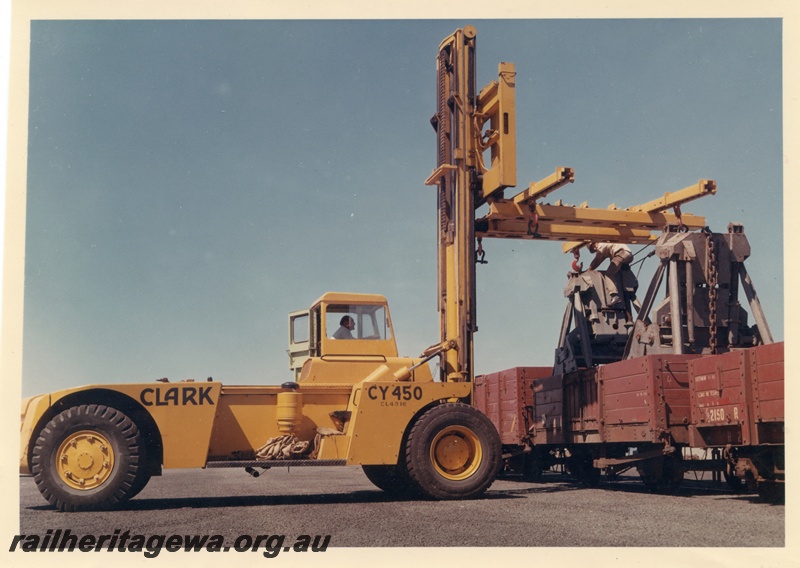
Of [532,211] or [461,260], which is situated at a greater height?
[532,211]

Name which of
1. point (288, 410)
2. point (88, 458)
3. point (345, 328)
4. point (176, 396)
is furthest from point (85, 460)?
point (345, 328)

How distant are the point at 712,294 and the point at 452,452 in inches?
212

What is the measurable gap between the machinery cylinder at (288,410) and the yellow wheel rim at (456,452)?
77.9 inches

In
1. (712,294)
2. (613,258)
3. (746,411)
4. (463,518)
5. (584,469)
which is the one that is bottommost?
(584,469)

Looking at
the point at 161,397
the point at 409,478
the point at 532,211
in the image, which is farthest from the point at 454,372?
the point at 161,397

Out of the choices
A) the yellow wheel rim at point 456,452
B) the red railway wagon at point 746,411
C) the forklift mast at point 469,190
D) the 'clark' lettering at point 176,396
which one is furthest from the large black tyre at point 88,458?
the red railway wagon at point 746,411

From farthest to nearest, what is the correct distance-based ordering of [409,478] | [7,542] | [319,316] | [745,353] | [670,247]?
1. [670,247]
2. [319,316]
3. [409,478]
4. [745,353]
5. [7,542]

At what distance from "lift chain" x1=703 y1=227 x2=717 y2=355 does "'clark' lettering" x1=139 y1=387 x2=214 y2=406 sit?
819 centimetres

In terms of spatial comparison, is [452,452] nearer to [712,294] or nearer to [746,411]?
[746,411]

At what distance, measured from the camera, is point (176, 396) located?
1197cm

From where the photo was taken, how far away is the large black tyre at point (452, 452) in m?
12.3

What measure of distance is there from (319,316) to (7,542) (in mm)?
5820

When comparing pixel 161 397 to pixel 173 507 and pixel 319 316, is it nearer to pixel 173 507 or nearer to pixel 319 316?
pixel 173 507

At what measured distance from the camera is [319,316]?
1361cm
